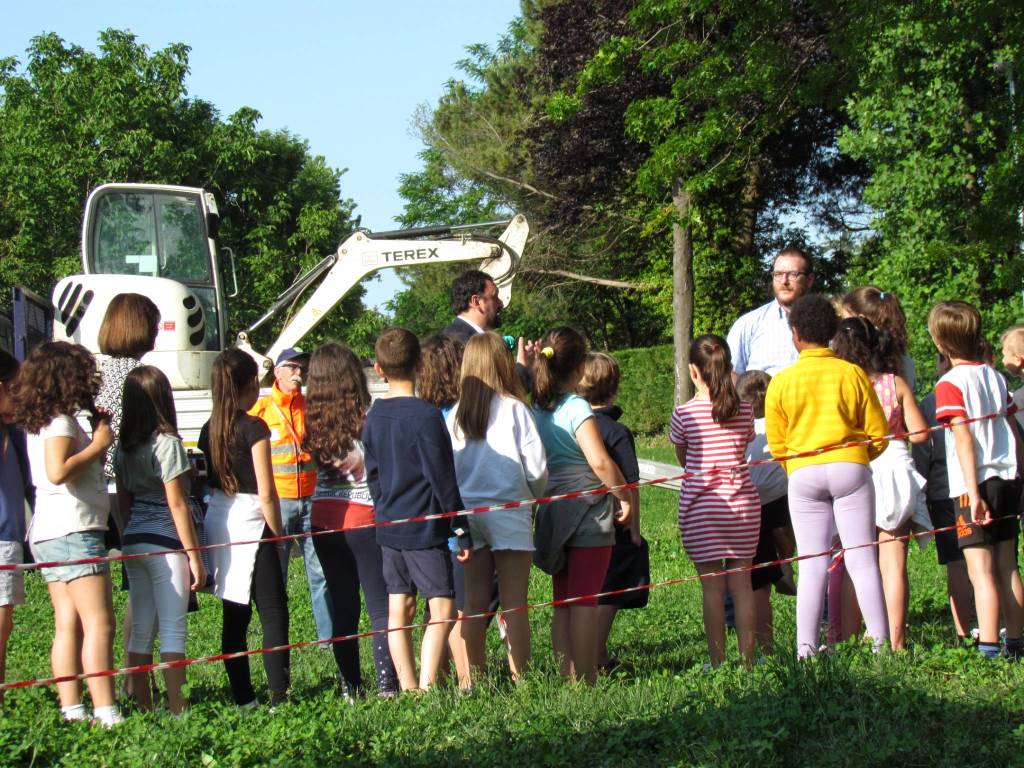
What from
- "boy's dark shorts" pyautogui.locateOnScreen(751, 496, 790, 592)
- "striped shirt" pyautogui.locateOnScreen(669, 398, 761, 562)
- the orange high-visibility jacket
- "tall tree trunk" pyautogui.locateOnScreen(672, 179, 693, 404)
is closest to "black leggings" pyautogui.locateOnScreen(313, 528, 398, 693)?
the orange high-visibility jacket

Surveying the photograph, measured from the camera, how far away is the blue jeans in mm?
6887

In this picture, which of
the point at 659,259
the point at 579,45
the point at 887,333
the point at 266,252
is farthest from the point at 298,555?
the point at 266,252

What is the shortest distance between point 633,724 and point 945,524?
293cm

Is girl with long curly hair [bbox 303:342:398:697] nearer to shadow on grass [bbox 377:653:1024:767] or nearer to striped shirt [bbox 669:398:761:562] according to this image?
shadow on grass [bbox 377:653:1024:767]

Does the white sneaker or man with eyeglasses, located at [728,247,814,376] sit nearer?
the white sneaker

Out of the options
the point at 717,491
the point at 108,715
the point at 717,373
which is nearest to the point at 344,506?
the point at 108,715

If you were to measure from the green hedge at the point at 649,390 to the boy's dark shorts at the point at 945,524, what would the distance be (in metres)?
28.0

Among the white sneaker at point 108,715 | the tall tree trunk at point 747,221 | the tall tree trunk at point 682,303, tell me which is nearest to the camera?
the white sneaker at point 108,715

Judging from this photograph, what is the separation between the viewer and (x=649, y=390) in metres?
36.2

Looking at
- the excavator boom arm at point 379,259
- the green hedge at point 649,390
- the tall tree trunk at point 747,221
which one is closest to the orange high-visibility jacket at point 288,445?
the excavator boom arm at point 379,259

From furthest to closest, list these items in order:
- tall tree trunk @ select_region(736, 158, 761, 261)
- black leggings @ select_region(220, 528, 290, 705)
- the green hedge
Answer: the green hedge < tall tree trunk @ select_region(736, 158, 761, 261) < black leggings @ select_region(220, 528, 290, 705)

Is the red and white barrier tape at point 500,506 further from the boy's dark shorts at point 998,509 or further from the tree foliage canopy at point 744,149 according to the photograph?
the tree foliage canopy at point 744,149

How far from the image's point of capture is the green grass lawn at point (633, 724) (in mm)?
4691

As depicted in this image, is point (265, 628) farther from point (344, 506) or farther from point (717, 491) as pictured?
point (717, 491)
